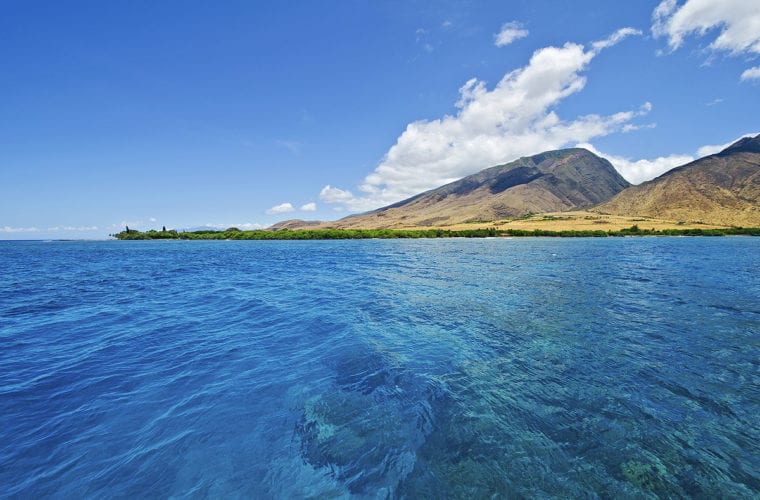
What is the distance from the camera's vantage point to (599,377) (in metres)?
11.8

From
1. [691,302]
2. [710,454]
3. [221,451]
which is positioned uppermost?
[221,451]

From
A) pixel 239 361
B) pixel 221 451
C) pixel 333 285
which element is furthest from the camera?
pixel 333 285

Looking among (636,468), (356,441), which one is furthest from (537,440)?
(356,441)

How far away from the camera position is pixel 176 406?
10.6 meters

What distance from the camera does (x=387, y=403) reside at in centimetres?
1047

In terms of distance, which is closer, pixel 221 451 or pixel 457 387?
pixel 221 451

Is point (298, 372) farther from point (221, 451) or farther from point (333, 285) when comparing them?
point (333, 285)

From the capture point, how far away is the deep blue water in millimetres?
7250

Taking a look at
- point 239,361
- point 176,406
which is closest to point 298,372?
point 239,361

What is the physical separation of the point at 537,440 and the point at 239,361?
11.6 metres

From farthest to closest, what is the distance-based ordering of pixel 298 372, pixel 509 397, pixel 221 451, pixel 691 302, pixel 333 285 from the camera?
pixel 333 285
pixel 691 302
pixel 298 372
pixel 509 397
pixel 221 451

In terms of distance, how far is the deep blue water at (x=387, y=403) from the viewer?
7250mm

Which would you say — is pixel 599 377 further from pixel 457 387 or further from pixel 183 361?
pixel 183 361

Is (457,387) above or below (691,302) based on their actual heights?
above
